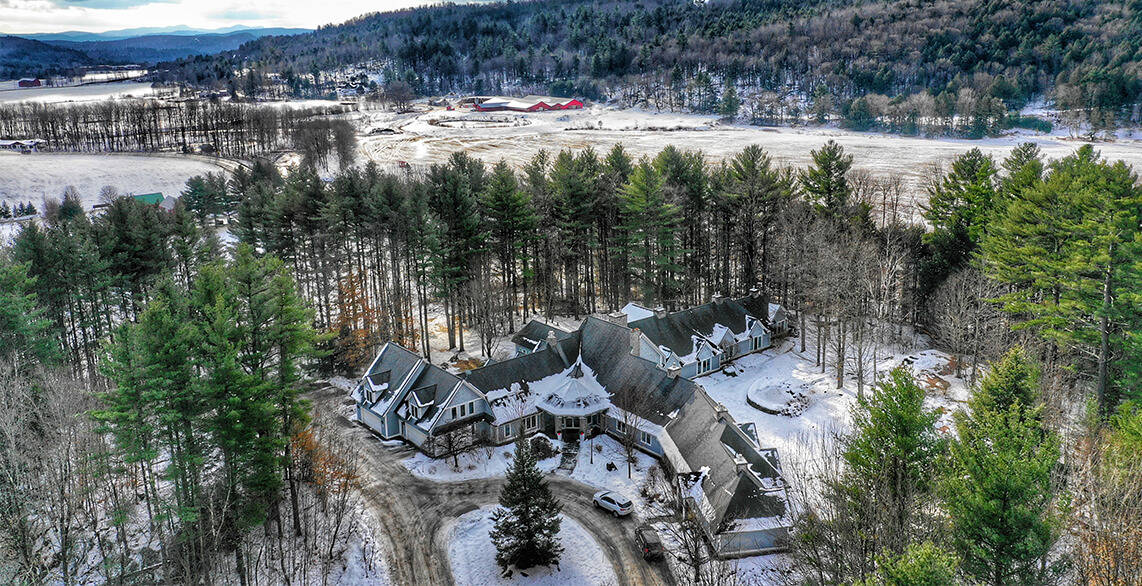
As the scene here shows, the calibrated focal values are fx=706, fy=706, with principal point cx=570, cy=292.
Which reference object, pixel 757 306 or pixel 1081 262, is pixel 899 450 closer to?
pixel 1081 262

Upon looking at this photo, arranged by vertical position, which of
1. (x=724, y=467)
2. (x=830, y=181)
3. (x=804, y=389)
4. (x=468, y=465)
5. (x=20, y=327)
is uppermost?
(x=830, y=181)

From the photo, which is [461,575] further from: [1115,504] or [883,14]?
[883,14]

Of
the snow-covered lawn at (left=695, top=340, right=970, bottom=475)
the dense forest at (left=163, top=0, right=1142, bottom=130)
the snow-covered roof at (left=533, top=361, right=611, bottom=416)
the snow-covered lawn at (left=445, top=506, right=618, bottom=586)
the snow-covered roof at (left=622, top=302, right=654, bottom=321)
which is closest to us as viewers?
the snow-covered lawn at (left=445, top=506, right=618, bottom=586)

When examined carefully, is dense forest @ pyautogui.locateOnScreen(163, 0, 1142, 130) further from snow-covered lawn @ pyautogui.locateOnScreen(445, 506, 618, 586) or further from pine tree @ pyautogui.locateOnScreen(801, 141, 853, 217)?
snow-covered lawn @ pyautogui.locateOnScreen(445, 506, 618, 586)

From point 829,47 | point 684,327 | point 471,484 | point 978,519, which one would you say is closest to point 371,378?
point 471,484

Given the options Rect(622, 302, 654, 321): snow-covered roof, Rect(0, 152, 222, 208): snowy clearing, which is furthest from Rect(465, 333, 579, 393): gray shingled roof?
Rect(0, 152, 222, 208): snowy clearing

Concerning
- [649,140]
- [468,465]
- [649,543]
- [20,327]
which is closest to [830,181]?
[468,465]
